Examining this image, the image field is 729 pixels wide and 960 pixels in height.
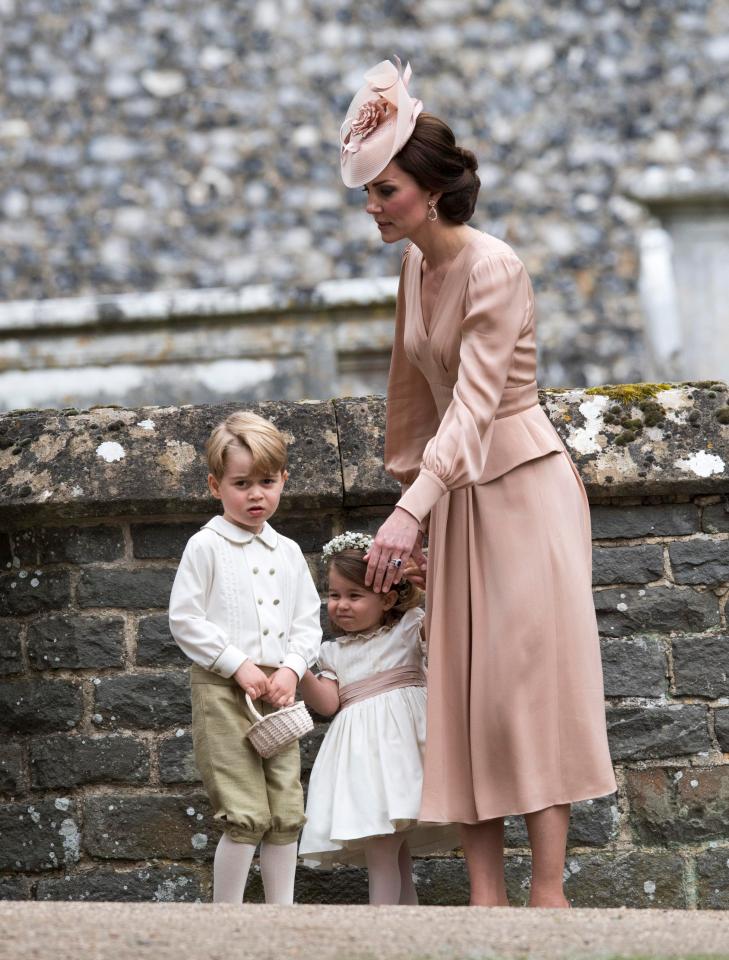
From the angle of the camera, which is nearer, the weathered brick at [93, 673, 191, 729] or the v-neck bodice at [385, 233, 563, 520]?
the v-neck bodice at [385, 233, 563, 520]

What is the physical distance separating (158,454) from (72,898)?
1.15m

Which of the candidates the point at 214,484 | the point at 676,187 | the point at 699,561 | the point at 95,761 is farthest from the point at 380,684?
the point at 676,187

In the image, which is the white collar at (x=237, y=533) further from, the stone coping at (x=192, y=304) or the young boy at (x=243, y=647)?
the stone coping at (x=192, y=304)

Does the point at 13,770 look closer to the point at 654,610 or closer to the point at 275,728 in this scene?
the point at 275,728

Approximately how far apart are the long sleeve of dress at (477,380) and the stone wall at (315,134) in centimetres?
677

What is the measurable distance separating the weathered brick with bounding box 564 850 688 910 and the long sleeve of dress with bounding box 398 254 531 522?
1.26 metres

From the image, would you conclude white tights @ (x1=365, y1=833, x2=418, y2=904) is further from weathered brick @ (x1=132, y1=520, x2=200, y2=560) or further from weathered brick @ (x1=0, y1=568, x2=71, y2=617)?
weathered brick @ (x1=0, y1=568, x2=71, y2=617)

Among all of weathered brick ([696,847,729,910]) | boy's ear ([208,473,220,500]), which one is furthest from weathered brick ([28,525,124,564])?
weathered brick ([696,847,729,910])

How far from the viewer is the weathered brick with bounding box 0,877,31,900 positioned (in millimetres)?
4316

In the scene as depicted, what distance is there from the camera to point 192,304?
411 inches

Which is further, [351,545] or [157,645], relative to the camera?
[157,645]

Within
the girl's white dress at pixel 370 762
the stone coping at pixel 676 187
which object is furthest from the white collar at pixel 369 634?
the stone coping at pixel 676 187

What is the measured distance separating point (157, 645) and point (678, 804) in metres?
1.39

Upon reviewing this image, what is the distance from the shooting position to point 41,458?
4344 mm
